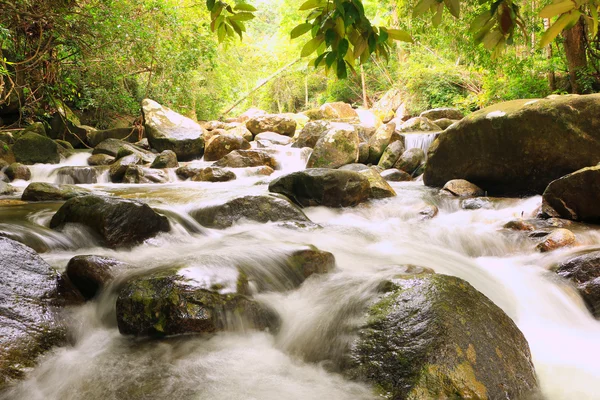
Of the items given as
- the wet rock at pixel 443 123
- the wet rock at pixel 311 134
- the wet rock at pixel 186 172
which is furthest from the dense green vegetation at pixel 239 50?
the wet rock at pixel 311 134

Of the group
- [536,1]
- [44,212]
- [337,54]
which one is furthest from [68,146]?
[536,1]

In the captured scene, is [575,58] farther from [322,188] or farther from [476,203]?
[322,188]

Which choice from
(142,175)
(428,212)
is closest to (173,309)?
(428,212)

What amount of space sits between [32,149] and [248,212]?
7.58 metres

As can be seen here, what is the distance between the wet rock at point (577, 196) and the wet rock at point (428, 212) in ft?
4.89

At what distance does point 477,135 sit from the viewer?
6.78m

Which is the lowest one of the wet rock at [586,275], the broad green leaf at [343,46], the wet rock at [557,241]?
the wet rock at [557,241]

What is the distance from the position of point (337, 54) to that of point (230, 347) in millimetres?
1810

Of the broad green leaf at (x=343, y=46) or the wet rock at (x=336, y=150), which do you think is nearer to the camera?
the broad green leaf at (x=343, y=46)

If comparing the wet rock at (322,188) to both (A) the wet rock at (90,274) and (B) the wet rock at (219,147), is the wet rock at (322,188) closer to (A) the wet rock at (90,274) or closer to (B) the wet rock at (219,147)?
(A) the wet rock at (90,274)

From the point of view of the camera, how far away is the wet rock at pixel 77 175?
28.6 ft

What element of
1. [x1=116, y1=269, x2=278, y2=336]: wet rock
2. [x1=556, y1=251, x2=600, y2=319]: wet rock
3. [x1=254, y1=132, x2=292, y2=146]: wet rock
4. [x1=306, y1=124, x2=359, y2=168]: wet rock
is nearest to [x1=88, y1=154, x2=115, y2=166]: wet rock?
[x1=306, y1=124, x2=359, y2=168]: wet rock

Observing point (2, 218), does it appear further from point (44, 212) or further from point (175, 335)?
point (175, 335)

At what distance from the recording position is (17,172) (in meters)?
8.59
